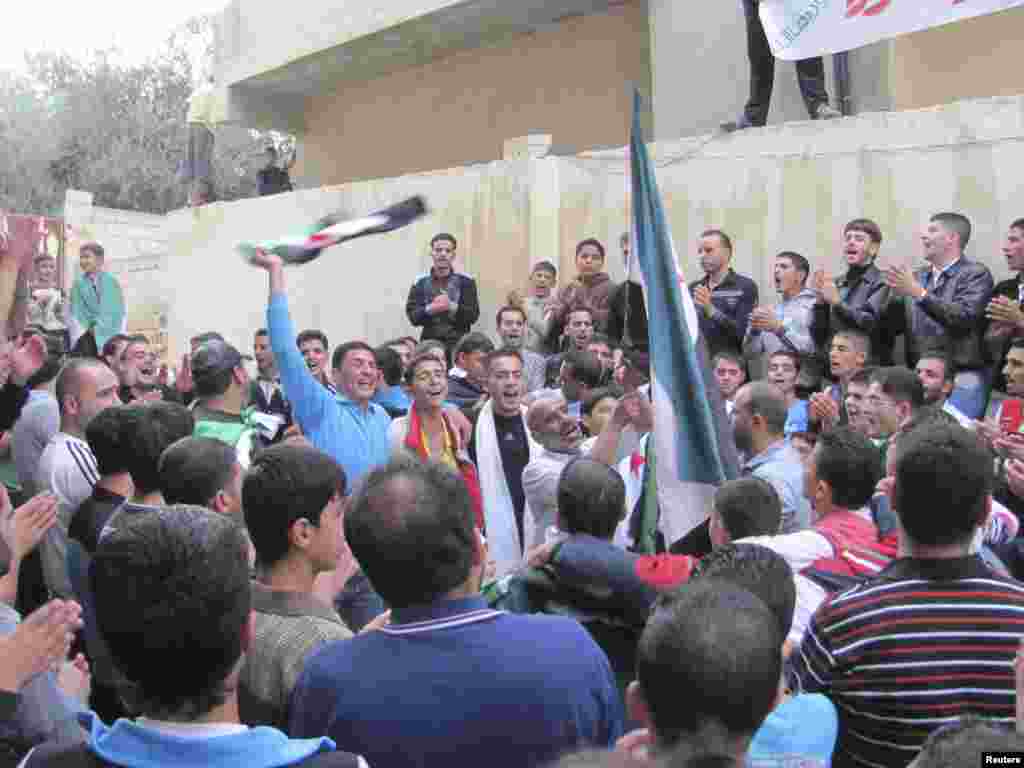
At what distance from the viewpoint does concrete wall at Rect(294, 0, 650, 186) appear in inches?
579

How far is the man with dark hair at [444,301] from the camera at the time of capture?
10359 millimetres

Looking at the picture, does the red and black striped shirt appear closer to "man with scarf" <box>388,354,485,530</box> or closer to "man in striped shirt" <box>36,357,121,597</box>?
"man in striped shirt" <box>36,357,121,597</box>

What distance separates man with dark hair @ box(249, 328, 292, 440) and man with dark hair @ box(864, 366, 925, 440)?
3.02 m

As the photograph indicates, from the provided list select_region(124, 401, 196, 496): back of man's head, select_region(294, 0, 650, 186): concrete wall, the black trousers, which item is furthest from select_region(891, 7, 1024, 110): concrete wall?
select_region(124, 401, 196, 496): back of man's head

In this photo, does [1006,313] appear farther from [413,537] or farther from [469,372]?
[413,537]

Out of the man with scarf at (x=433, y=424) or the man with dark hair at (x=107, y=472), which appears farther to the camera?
the man with scarf at (x=433, y=424)

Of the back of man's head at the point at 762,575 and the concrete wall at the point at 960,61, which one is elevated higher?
the concrete wall at the point at 960,61

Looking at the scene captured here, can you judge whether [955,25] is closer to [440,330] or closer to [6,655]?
[440,330]

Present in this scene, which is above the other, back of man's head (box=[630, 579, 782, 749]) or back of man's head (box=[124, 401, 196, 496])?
back of man's head (box=[124, 401, 196, 496])

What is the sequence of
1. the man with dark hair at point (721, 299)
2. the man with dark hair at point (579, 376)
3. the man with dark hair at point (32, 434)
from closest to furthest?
1. the man with dark hair at point (32, 434)
2. the man with dark hair at point (579, 376)
3. the man with dark hair at point (721, 299)

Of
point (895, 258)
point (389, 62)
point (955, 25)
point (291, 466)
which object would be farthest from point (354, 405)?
point (389, 62)

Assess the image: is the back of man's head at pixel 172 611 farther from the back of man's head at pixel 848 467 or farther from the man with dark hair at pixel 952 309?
the man with dark hair at pixel 952 309

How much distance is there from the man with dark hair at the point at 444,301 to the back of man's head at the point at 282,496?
23.3 ft

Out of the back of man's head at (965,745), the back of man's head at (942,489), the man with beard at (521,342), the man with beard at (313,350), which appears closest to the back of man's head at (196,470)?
the back of man's head at (942,489)
